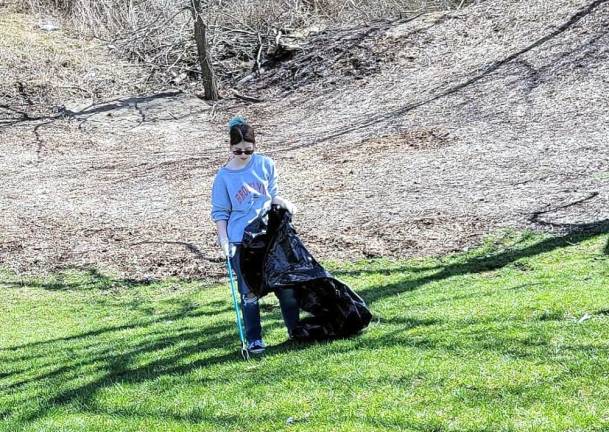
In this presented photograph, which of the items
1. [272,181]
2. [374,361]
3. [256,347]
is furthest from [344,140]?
[374,361]

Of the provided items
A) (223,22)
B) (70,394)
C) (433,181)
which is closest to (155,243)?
(433,181)

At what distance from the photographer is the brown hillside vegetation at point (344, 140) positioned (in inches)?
434

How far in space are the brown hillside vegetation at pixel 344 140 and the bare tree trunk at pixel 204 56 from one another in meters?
0.64

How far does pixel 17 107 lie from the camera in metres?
21.7

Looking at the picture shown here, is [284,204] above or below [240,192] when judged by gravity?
below

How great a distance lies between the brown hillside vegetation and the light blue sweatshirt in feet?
13.8

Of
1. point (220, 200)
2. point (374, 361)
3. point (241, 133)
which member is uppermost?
point (241, 133)

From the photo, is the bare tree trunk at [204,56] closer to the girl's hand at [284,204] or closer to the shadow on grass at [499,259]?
the shadow on grass at [499,259]

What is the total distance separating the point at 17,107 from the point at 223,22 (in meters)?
6.59

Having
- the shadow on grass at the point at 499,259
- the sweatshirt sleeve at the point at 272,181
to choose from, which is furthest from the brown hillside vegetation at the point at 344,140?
the sweatshirt sleeve at the point at 272,181

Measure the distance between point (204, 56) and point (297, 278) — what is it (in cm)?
1630

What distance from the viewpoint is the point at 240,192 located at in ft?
19.2

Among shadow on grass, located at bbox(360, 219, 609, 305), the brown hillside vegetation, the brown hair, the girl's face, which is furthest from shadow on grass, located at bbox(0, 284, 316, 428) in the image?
the brown hillside vegetation

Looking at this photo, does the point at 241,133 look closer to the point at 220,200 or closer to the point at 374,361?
the point at 220,200
